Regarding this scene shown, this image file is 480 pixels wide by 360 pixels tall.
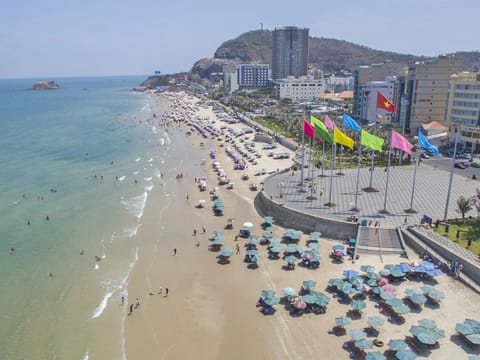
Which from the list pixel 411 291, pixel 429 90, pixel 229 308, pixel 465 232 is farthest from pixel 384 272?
pixel 429 90

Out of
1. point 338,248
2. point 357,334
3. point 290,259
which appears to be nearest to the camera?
point 357,334

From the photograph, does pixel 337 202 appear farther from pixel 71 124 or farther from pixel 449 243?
pixel 71 124

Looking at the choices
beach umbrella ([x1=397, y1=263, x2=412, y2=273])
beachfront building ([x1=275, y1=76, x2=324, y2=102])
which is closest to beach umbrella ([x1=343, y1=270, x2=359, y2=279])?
beach umbrella ([x1=397, y1=263, x2=412, y2=273])

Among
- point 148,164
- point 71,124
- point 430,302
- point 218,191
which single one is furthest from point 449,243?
point 71,124

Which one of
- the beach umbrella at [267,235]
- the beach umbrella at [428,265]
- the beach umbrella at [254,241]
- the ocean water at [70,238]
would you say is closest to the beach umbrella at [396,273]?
the beach umbrella at [428,265]

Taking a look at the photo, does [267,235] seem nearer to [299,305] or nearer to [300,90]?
[299,305]

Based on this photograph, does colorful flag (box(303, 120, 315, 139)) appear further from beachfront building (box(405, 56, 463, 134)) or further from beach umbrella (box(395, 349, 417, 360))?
beachfront building (box(405, 56, 463, 134))
